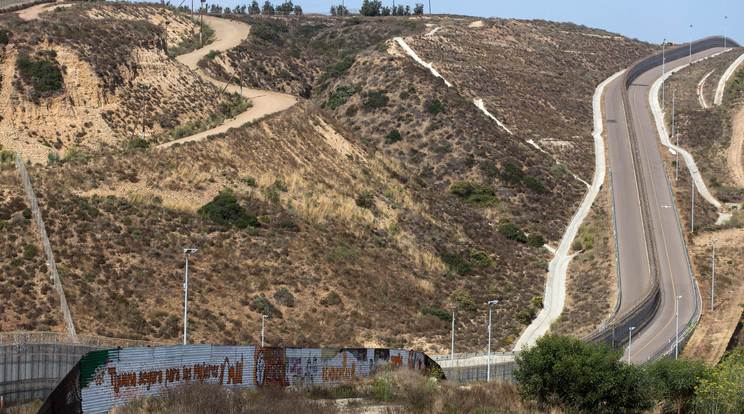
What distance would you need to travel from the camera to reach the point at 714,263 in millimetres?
68125

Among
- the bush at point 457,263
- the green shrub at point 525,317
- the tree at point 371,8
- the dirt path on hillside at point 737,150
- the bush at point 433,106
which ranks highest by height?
the tree at point 371,8

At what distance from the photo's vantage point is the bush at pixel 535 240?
2854 inches

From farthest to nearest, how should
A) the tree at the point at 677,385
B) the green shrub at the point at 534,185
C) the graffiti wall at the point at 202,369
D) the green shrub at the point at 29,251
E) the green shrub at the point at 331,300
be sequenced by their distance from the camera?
the green shrub at the point at 534,185 < the green shrub at the point at 331,300 < the green shrub at the point at 29,251 < the tree at the point at 677,385 < the graffiti wall at the point at 202,369

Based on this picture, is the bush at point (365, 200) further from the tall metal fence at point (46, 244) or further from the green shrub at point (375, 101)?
the green shrub at point (375, 101)

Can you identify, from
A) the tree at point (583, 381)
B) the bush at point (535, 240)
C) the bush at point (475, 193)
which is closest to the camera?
the tree at point (583, 381)

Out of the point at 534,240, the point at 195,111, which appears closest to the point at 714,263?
the point at 534,240

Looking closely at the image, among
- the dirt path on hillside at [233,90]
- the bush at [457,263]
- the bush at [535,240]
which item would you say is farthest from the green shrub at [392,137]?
the bush at [457,263]

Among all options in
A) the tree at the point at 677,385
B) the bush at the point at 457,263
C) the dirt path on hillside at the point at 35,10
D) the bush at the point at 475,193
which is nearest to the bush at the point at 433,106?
the bush at the point at 475,193

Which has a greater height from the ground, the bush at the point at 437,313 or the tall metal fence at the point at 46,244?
the tall metal fence at the point at 46,244

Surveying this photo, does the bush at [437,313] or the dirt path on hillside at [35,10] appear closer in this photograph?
the bush at [437,313]

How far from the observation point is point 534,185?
8162 centimetres

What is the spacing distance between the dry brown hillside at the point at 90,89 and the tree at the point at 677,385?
1648 inches

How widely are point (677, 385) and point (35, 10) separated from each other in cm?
A: 7320

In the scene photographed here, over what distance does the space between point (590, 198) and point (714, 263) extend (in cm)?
1628
